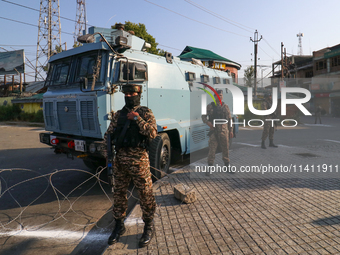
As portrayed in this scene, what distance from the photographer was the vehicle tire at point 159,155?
5.43m

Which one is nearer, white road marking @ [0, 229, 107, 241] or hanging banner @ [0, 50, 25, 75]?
white road marking @ [0, 229, 107, 241]

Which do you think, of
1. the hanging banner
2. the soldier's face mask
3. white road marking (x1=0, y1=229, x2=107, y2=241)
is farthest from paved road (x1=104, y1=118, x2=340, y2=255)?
the hanging banner

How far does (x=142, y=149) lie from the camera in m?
3.31

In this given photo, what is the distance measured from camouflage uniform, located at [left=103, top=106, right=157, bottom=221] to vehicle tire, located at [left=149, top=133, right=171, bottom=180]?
6.57 feet

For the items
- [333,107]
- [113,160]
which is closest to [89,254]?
[113,160]

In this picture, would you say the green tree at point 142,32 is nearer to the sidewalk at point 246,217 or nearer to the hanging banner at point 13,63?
the hanging banner at point 13,63

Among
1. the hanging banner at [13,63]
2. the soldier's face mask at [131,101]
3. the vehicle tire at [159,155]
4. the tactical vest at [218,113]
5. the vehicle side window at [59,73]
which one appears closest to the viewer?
the soldier's face mask at [131,101]

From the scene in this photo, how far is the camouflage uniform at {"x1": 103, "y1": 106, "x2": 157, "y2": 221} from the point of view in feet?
10.6

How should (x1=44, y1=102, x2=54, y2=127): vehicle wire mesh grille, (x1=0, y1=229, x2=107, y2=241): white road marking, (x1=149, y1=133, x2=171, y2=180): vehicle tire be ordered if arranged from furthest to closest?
(x1=44, y1=102, x2=54, y2=127): vehicle wire mesh grille, (x1=149, y1=133, x2=171, y2=180): vehicle tire, (x1=0, y1=229, x2=107, y2=241): white road marking

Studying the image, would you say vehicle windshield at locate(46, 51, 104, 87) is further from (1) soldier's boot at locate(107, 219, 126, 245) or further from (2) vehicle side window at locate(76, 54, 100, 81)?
(1) soldier's boot at locate(107, 219, 126, 245)

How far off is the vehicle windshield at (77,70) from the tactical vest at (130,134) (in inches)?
72.7

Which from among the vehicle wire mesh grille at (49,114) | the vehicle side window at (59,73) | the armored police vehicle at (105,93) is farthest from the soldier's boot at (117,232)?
the vehicle side window at (59,73)

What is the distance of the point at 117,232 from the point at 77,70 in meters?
3.60

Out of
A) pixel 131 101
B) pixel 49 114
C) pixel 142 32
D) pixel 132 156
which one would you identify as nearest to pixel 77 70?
pixel 49 114
